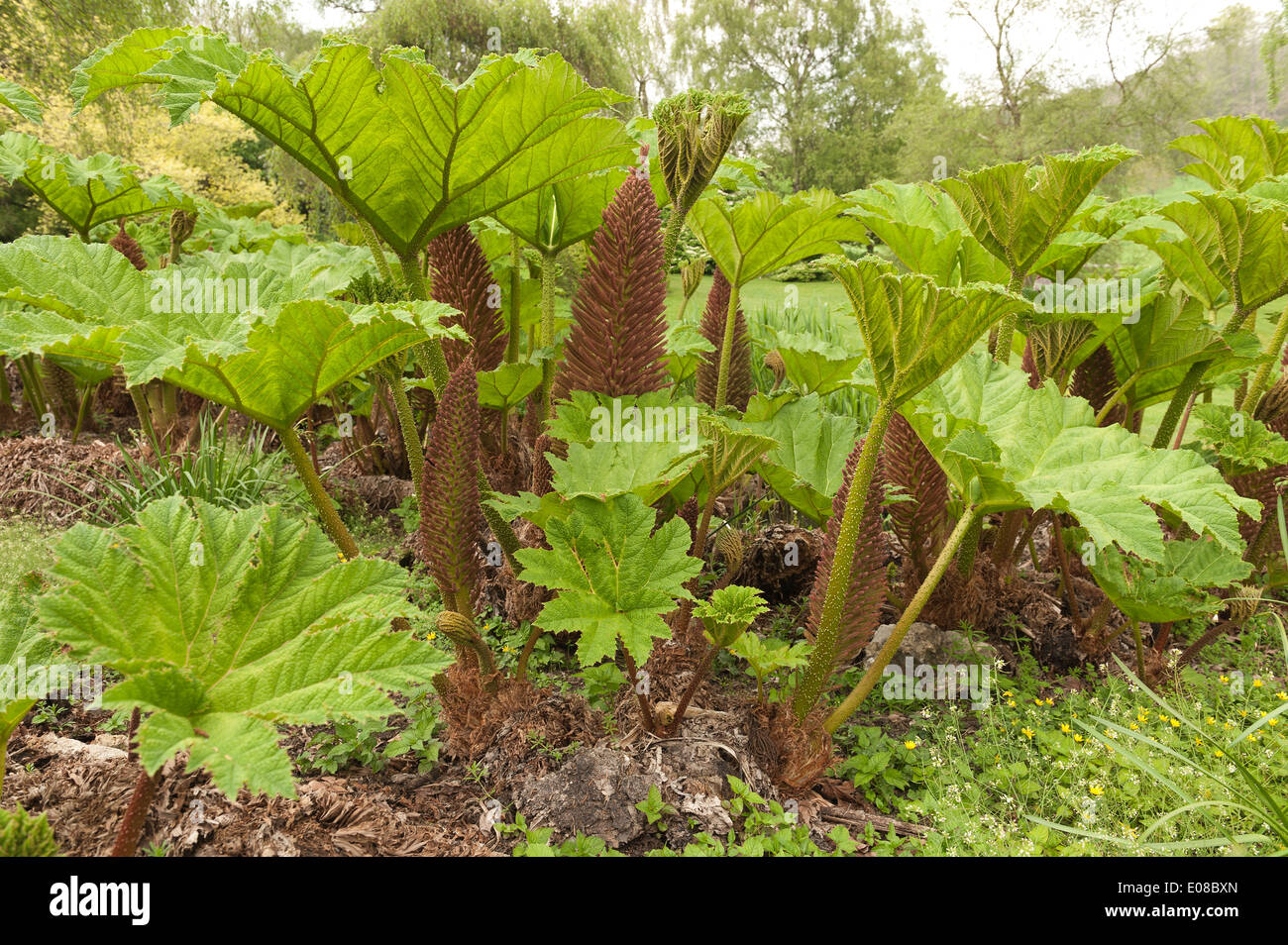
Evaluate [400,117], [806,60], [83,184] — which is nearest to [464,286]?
[400,117]

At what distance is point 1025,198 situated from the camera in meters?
2.28

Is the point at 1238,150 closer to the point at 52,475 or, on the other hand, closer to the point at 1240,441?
the point at 1240,441

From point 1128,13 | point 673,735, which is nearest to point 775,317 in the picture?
point 673,735

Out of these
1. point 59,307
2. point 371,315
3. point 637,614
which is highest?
point 59,307

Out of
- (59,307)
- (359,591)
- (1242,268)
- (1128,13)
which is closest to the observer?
(359,591)

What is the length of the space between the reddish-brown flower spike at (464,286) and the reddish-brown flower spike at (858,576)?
1284mm

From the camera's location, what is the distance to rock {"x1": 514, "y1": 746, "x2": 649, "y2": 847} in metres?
Result: 1.76

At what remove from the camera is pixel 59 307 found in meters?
1.86

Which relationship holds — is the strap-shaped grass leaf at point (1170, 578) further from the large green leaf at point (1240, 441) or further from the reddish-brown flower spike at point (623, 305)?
the reddish-brown flower spike at point (623, 305)

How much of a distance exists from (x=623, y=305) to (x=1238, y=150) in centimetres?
293

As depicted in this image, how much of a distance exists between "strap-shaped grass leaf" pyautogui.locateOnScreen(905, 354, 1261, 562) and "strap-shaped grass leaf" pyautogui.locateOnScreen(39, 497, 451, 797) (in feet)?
4.66

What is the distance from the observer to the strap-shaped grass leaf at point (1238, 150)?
3.00m
